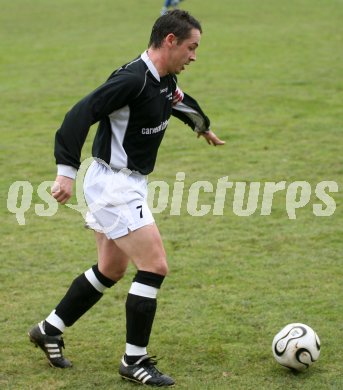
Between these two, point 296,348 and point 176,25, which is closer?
point 176,25

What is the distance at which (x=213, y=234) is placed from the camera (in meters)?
8.77

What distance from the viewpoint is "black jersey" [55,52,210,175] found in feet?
16.9

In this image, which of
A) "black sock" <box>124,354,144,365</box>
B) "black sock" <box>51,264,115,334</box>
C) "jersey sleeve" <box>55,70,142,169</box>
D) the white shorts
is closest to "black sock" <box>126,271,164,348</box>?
"black sock" <box>124,354,144,365</box>

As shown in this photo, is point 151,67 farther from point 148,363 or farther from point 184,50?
point 148,363

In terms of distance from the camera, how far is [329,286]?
23.7 ft

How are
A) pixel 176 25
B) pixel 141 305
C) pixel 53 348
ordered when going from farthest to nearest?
pixel 53 348 < pixel 141 305 < pixel 176 25

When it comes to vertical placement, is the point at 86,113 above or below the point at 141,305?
above

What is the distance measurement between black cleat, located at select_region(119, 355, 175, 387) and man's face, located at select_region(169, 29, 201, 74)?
5.96 ft

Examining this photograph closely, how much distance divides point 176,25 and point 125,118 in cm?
63

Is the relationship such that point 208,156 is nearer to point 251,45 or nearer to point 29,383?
point 29,383

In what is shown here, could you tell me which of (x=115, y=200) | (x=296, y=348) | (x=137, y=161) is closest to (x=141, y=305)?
(x=115, y=200)

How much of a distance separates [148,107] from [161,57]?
315 millimetres

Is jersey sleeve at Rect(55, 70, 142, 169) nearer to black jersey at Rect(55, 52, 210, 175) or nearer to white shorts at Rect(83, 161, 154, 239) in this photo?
black jersey at Rect(55, 52, 210, 175)

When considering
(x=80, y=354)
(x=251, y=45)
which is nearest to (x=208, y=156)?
(x=80, y=354)
